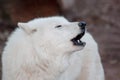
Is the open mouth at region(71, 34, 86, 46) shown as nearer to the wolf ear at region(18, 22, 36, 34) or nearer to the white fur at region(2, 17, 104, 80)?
the white fur at region(2, 17, 104, 80)

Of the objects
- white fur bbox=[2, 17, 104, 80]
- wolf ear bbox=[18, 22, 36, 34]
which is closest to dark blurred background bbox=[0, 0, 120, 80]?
white fur bbox=[2, 17, 104, 80]

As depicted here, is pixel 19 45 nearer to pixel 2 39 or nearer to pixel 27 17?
pixel 2 39

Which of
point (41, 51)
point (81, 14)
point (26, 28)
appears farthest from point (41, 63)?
point (81, 14)

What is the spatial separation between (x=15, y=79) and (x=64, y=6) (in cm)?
619

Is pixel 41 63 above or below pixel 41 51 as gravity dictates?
below

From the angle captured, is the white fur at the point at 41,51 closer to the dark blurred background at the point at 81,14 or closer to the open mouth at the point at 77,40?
the open mouth at the point at 77,40

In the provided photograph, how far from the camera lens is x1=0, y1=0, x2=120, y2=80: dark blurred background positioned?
10.5 metres

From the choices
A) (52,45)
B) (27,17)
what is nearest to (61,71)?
(52,45)

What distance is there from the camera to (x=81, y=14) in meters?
12.2

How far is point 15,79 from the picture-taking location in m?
5.61

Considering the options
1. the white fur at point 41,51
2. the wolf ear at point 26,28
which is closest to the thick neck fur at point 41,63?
the white fur at point 41,51

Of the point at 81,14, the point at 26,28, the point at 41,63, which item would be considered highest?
the point at 26,28

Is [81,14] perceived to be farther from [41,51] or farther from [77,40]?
[41,51]

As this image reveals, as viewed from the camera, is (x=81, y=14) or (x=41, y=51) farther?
(x=81, y=14)
